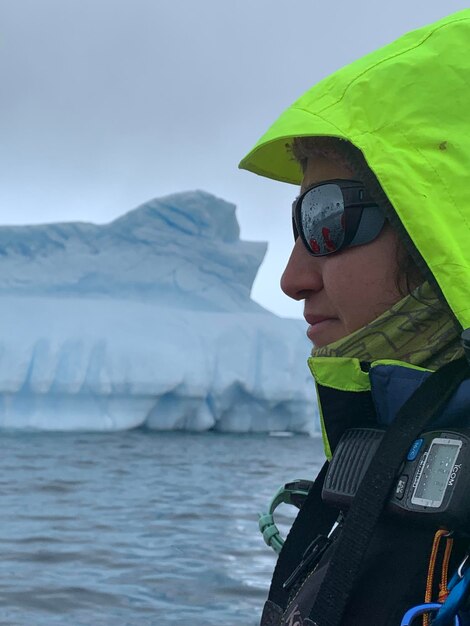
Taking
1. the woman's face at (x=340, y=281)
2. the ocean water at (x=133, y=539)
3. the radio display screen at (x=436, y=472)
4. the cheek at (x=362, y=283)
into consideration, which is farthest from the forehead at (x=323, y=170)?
the ocean water at (x=133, y=539)

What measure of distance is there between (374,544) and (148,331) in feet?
57.2

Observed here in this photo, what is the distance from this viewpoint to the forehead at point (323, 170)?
122cm

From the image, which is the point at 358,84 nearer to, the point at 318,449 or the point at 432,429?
the point at 432,429

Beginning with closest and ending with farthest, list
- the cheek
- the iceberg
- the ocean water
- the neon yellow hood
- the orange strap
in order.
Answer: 1. the orange strap
2. the neon yellow hood
3. the cheek
4. the ocean water
5. the iceberg

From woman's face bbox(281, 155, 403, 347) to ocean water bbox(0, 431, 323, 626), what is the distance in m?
3.08

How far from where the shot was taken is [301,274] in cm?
126

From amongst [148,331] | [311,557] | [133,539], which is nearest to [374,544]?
[311,557]

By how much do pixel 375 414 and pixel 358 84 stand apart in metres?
0.43

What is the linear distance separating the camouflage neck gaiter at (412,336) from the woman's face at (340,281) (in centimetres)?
4

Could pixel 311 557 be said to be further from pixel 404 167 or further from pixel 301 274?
pixel 404 167

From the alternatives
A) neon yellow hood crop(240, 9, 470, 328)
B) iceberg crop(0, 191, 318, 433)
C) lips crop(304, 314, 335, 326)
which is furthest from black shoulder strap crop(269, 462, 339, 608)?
iceberg crop(0, 191, 318, 433)

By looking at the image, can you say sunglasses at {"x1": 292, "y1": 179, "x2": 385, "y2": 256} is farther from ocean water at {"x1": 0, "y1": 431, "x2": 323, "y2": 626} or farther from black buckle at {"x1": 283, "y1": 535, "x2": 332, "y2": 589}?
ocean water at {"x1": 0, "y1": 431, "x2": 323, "y2": 626}

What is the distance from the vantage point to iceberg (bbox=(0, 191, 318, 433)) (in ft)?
56.3

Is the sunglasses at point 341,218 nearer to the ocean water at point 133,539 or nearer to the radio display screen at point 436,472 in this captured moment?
the radio display screen at point 436,472
